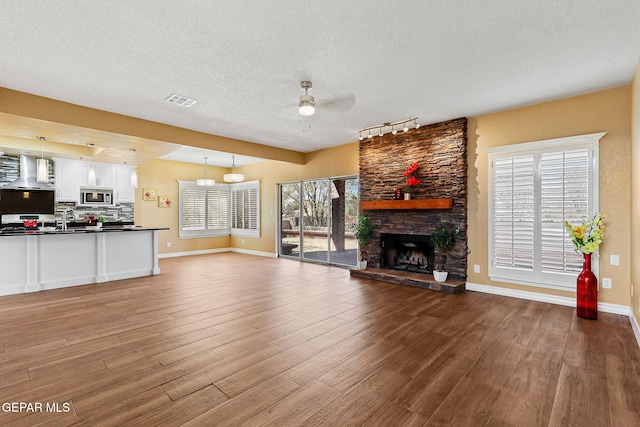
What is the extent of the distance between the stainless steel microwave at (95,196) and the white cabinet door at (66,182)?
0.43ft

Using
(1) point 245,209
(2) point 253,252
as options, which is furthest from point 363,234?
(1) point 245,209

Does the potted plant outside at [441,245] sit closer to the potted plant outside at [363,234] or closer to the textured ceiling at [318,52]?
the potted plant outside at [363,234]

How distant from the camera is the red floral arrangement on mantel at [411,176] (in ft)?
17.6

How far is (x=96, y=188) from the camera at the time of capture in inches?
301

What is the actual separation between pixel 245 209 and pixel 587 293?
8475 millimetres

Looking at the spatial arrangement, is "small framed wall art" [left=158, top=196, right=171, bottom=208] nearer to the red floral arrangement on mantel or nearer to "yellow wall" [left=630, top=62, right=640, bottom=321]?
the red floral arrangement on mantel

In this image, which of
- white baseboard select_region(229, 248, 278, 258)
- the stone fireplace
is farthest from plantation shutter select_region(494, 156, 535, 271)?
white baseboard select_region(229, 248, 278, 258)

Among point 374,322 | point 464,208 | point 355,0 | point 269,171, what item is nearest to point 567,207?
point 464,208

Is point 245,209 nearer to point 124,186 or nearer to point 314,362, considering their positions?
point 124,186

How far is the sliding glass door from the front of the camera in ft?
23.6

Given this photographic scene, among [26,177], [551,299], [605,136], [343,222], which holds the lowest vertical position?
[551,299]

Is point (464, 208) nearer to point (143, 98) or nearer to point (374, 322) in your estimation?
point (374, 322)

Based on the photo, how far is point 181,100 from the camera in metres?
4.17

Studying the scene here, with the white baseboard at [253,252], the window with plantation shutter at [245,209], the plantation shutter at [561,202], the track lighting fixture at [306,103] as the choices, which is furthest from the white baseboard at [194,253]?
the plantation shutter at [561,202]
